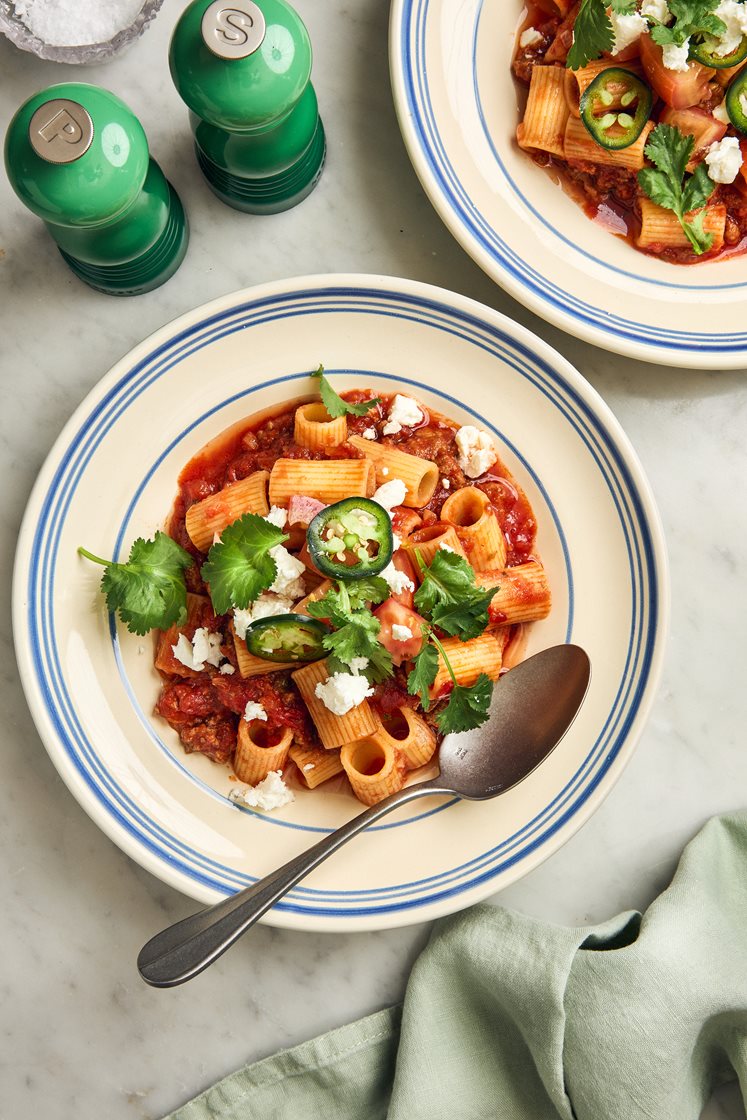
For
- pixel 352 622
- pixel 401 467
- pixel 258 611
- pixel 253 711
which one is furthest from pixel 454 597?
pixel 253 711

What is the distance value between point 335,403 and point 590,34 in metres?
1.27

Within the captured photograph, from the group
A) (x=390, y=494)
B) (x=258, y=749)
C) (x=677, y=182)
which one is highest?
(x=677, y=182)

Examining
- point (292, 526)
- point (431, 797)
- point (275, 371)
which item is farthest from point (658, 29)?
point (431, 797)

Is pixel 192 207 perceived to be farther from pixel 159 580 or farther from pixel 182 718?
pixel 182 718

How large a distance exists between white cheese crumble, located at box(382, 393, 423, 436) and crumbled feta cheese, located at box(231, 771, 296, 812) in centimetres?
104

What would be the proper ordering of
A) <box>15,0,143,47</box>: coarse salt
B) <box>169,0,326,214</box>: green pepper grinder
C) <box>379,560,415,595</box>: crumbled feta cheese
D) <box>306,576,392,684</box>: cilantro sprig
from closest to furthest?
<box>169,0,326,214</box>: green pepper grinder
<box>306,576,392,684</box>: cilantro sprig
<box>379,560,415,595</box>: crumbled feta cheese
<box>15,0,143,47</box>: coarse salt

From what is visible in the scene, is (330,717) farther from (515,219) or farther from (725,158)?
(725,158)

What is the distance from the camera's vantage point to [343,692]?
248 centimetres

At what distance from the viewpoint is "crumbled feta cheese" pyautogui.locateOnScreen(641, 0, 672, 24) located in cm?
268

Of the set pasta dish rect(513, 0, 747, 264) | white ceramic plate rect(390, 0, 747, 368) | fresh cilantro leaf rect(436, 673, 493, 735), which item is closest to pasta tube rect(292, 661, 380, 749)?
fresh cilantro leaf rect(436, 673, 493, 735)

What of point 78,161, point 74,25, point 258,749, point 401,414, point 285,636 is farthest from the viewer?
point 74,25

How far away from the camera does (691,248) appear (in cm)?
289

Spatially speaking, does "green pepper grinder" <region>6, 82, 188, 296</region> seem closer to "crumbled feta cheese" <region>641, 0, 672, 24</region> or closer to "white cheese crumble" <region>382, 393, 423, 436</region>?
"white cheese crumble" <region>382, 393, 423, 436</region>

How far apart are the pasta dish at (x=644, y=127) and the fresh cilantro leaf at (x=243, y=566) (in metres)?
1.43
